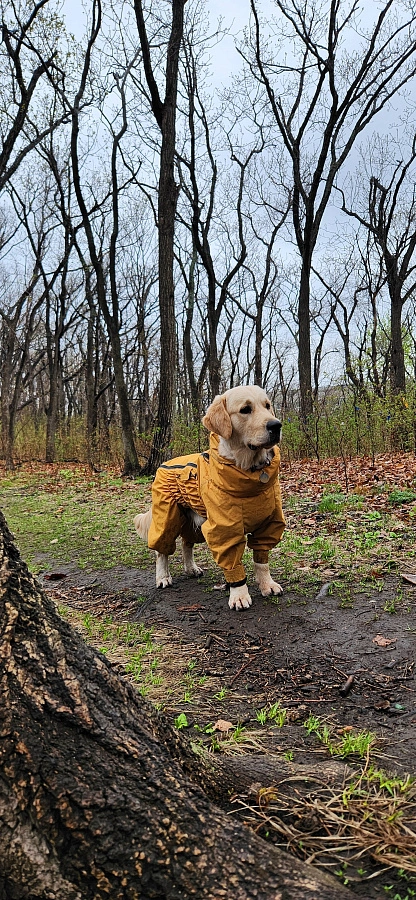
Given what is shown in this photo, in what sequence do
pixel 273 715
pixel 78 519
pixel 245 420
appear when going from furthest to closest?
pixel 78 519
pixel 245 420
pixel 273 715

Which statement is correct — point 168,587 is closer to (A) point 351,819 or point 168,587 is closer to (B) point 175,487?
(B) point 175,487

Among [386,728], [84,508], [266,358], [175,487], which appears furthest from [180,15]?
[266,358]

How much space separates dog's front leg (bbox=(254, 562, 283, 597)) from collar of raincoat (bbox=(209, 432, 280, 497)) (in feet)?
2.22

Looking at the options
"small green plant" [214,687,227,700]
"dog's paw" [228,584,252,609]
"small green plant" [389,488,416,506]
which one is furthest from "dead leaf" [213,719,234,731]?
"small green plant" [389,488,416,506]

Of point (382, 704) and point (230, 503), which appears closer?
point (382, 704)

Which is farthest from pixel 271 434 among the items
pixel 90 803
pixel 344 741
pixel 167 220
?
pixel 167 220

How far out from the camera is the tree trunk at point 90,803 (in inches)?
47.9

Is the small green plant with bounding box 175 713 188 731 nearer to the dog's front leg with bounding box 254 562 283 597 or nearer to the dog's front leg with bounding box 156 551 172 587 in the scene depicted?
the dog's front leg with bounding box 254 562 283 597

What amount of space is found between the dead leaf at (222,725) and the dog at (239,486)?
1586mm

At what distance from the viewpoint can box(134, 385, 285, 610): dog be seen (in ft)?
13.0

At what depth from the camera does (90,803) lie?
1.27 m

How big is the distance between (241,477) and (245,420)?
439 mm

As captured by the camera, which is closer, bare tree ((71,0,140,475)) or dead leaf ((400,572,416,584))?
dead leaf ((400,572,416,584))

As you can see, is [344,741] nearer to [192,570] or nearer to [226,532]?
[226,532]
